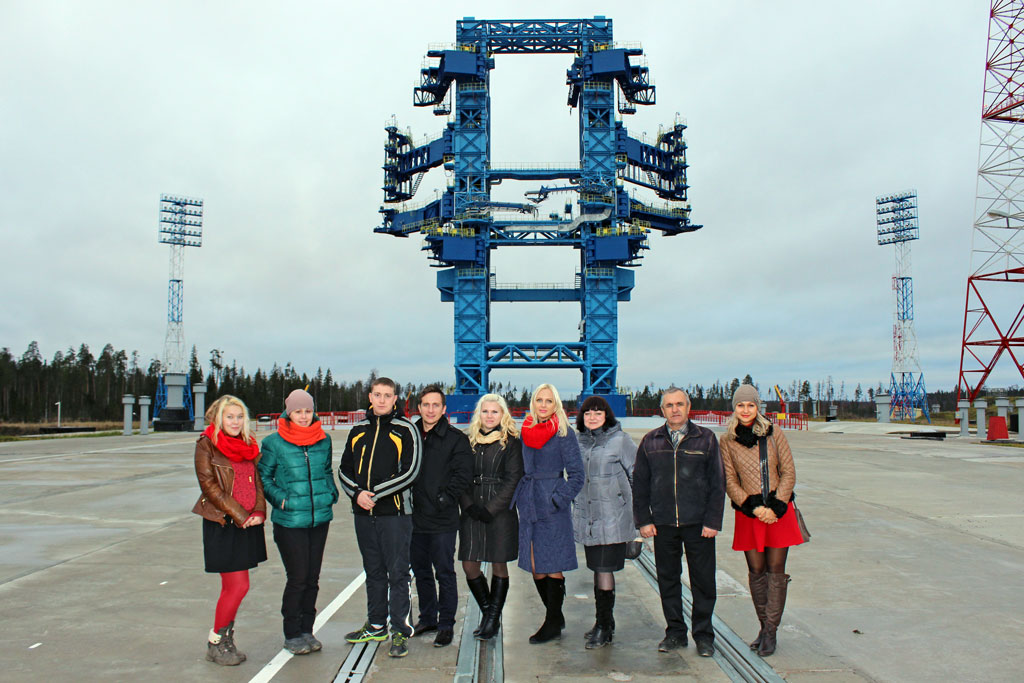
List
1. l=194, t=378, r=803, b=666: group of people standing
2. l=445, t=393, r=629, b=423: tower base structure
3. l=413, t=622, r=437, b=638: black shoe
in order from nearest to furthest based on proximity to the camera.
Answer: l=194, t=378, r=803, b=666: group of people standing → l=413, t=622, r=437, b=638: black shoe → l=445, t=393, r=629, b=423: tower base structure

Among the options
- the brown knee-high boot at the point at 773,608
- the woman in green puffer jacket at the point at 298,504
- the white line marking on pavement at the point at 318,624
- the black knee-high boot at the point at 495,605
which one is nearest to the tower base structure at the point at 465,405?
the white line marking on pavement at the point at 318,624

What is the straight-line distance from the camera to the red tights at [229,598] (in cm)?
450

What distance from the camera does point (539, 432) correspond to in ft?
16.2

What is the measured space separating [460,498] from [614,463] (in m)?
1.14

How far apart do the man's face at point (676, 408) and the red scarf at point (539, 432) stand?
81cm

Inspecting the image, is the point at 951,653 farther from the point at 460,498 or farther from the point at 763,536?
the point at 460,498

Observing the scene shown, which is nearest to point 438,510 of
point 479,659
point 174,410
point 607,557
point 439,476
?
point 439,476

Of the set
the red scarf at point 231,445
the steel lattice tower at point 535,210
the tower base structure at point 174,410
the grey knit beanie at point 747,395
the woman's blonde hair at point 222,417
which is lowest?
the tower base structure at point 174,410

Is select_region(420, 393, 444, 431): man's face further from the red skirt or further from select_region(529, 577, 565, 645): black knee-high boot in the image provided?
the red skirt

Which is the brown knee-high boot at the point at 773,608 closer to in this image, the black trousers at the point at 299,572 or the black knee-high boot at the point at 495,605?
the black knee-high boot at the point at 495,605

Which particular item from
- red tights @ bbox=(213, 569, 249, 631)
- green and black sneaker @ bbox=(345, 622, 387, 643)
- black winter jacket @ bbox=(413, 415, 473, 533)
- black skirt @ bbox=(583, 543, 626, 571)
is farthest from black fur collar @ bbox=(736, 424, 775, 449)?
red tights @ bbox=(213, 569, 249, 631)

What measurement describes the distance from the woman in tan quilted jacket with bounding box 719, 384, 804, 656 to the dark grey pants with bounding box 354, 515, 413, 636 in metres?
2.33

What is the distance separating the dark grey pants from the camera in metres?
4.82

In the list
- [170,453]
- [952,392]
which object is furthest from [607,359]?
[952,392]
